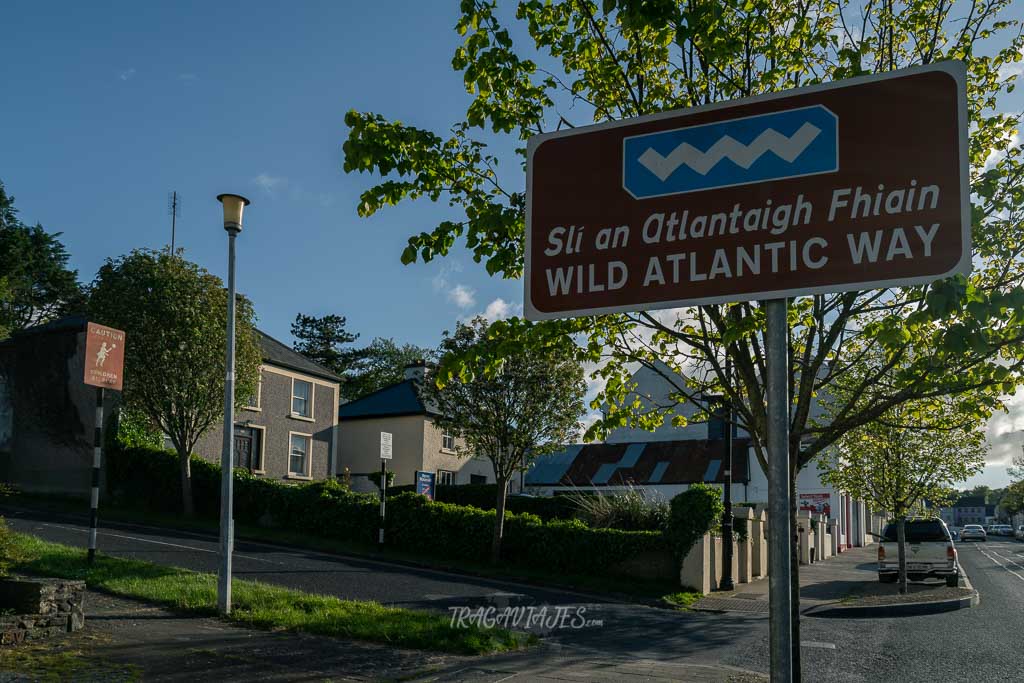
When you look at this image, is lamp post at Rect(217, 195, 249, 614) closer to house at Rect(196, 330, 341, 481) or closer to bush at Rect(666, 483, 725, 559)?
bush at Rect(666, 483, 725, 559)

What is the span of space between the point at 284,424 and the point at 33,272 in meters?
24.8

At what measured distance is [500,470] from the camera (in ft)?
71.2

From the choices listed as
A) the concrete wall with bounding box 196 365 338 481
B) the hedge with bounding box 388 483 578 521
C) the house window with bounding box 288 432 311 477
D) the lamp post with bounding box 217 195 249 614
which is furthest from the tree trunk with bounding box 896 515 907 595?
the house window with bounding box 288 432 311 477

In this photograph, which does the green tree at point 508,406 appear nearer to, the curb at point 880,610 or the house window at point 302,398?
the curb at point 880,610

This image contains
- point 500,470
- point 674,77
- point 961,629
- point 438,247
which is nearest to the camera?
point 438,247

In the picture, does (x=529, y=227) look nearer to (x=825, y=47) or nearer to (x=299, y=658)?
(x=825, y=47)

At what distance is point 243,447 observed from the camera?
34.5 meters

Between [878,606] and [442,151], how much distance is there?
13376 mm

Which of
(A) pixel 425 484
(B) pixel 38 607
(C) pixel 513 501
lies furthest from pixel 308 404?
(B) pixel 38 607

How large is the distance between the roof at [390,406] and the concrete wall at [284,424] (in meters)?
3.86

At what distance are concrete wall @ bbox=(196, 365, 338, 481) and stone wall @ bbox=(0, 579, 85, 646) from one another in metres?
23.8

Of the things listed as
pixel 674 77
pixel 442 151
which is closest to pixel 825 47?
pixel 674 77

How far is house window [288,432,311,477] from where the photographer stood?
37.6 metres

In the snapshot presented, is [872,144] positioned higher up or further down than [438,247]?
further down
